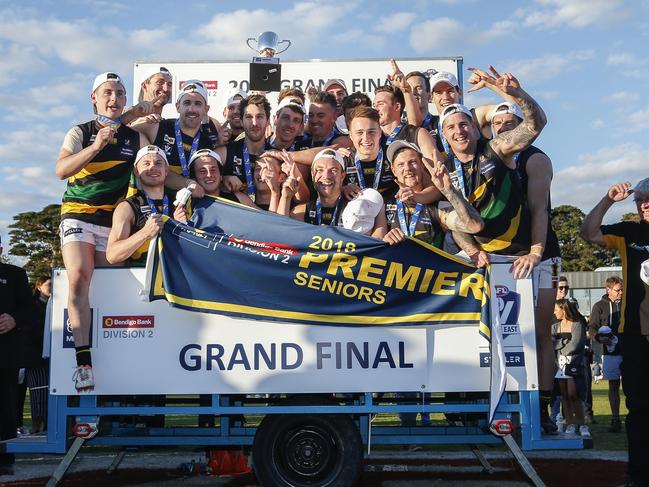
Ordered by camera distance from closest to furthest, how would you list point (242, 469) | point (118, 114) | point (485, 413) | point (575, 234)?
1. point (485, 413)
2. point (118, 114)
3. point (242, 469)
4. point (575, 234)

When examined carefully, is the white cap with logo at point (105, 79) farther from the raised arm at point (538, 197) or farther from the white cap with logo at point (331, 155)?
the raised arm at point (538, 197)

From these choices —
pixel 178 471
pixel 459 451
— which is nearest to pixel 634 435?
pixel 459 451

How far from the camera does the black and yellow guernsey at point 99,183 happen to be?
223 inches

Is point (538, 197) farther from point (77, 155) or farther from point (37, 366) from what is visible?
point (37, 366)

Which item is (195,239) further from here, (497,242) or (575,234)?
(575,234)

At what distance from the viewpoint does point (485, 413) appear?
5.38 meters

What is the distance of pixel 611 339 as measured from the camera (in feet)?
29.7

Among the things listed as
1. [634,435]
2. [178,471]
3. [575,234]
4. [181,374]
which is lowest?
[178,471]

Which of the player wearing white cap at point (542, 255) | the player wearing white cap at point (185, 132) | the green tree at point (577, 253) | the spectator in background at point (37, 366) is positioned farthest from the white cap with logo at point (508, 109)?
the green tree at point (577, 253)

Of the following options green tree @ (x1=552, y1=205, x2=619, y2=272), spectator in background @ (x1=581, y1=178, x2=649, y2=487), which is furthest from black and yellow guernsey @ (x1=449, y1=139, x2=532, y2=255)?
green tree @ (x1=552, y1=205, x2=619, y2=272)

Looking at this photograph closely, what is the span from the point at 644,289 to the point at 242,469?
385 cm

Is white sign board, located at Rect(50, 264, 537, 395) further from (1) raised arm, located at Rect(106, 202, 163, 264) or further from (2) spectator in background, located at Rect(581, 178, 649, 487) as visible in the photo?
(2) spectator in background, located at Rect(581, 178, 649, 487)

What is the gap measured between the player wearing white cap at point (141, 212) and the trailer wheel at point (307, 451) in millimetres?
1597

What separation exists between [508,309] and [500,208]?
0.85m
